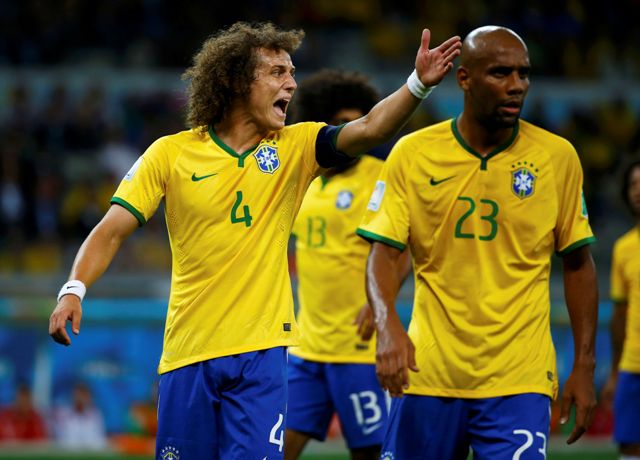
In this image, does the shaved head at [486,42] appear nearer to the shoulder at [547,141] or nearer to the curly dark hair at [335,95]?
the shoulder at [547,141]

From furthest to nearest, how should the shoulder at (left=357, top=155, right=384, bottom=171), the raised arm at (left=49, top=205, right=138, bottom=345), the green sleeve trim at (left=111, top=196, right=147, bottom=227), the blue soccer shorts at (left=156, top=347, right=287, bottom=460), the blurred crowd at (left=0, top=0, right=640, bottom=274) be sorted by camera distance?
the blurred crowd at (left=0, top=0, right=640, bottom=274) < the shoulder at (left=357, top=155, right=384, bottom=171) < the green sleeve trim at (left=111, top=196, right=147, bottom=227) < the blue soccer shorts at (left=156, top=347, right=287, bottom=460) < the raised arm at (left=49, top=205, right=138, bottom=345)

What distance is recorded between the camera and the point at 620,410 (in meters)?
8.47

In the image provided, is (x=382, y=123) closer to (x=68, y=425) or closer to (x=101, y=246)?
(x=101, y=246)

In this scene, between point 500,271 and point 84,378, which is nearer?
point 500,271

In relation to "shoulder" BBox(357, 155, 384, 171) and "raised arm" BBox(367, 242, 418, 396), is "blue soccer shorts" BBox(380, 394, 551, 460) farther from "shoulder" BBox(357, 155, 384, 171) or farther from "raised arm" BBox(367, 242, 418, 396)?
"shoulder" BBox(357, 155, 384, 171)

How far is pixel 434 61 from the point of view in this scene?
5086 millimetres

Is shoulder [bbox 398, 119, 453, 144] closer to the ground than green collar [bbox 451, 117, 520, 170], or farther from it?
farther from it

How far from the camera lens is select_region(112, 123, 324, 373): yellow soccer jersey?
17.3 ft

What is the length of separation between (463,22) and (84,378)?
10.3 metres

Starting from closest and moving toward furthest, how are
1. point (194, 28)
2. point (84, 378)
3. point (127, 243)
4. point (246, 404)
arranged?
point (246, 404) < point (84, 378) < point (127, 243) < point (194, 28)

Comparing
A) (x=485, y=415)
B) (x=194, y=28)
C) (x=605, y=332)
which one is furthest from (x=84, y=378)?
(x=485, y=415)

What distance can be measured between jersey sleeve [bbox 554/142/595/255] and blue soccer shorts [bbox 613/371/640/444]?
3318mm

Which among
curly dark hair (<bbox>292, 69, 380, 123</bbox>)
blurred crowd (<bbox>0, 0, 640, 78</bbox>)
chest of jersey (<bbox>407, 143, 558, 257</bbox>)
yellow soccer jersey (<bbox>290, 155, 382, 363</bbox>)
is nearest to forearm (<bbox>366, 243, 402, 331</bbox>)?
chest of jersey (<bbox>407, 143, 558, 257</bbox>)

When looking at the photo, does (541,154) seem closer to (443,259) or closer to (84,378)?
(443,259)
